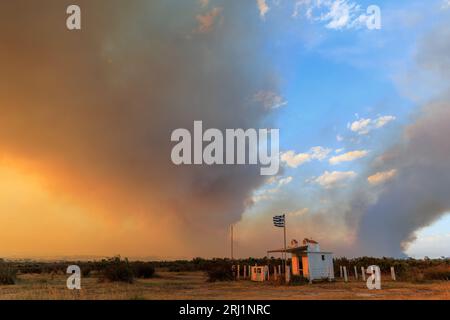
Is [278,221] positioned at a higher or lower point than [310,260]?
higher

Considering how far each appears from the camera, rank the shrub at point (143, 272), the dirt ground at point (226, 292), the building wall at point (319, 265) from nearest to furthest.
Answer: the dirt ground at point (226, 292) < the building wall at point (319, 265) < the shrub at point (143, 272)

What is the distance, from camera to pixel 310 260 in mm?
33344

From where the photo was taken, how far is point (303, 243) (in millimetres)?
34312

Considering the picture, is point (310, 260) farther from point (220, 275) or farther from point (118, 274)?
point (118, 274)

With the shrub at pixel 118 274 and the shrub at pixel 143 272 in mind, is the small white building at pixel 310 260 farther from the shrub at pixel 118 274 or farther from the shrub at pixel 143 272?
the shrub at pixel 143 272

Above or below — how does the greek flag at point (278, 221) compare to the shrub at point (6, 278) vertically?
above

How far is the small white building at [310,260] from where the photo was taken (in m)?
33.3

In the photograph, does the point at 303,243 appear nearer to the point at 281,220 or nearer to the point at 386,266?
the point at 281,220

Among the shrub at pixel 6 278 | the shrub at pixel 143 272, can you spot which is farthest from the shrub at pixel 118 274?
the shrub at pixel 143 272


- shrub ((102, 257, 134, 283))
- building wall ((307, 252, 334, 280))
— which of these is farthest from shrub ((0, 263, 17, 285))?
building wall ((307, 252, 334, 280))

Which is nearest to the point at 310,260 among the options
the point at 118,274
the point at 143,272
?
the point at 118,274
